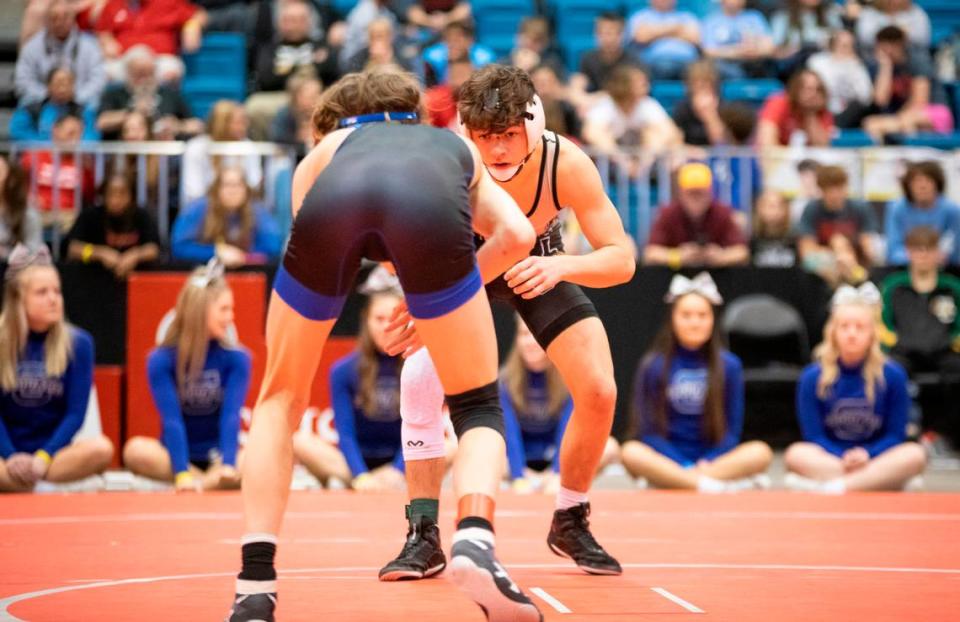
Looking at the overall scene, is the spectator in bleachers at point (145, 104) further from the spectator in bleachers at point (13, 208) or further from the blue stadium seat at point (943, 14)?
the blue stadium seat at point (943, 14)

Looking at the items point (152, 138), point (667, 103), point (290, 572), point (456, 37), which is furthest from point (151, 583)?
point (667, 103)

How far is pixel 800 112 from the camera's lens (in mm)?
10625

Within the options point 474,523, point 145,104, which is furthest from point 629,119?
point 474,523

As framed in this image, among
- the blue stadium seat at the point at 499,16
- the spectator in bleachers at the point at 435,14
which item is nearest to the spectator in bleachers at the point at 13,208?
the spectator in bleachers at the point at 435,14

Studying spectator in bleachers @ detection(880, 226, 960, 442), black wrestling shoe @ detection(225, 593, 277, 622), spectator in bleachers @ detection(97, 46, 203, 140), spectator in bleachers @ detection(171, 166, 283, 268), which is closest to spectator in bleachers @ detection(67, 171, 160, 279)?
spectator in bleachers @ detection(171, 166, 283, 268)

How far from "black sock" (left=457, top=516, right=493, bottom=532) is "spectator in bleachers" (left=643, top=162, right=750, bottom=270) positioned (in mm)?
6223

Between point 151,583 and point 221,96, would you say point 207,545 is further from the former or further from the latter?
point 221,96

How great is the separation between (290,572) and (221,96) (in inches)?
314

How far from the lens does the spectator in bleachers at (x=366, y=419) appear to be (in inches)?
280

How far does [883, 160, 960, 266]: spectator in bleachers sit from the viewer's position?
31.2 feet

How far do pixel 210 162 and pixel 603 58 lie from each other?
12.1ft

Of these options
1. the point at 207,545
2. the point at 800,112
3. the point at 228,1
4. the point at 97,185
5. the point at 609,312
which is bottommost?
the point at 207,545

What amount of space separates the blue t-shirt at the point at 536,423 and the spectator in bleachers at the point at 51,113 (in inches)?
166

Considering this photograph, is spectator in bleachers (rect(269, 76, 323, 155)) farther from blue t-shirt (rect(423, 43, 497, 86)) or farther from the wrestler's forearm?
the wrestler's forearm
